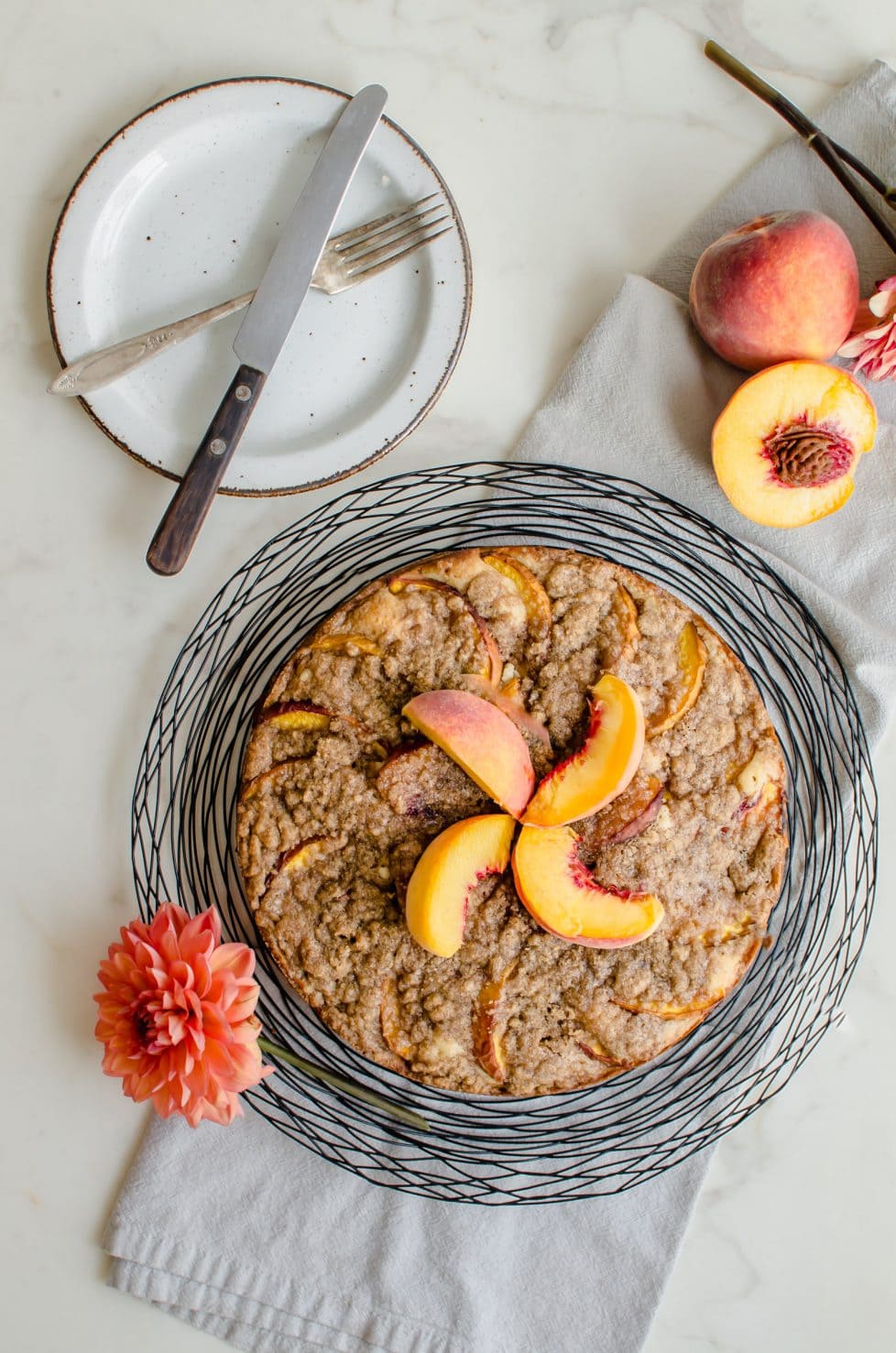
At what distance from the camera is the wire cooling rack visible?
64.9 inches

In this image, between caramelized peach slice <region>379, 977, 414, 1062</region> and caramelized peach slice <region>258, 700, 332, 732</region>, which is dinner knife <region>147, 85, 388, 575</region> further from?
caramelized peach slice <region>379, 977, 414, 1062</region>

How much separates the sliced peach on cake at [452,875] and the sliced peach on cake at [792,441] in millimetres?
676

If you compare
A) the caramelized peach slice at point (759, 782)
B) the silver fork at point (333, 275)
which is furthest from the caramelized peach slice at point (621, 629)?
the silver fork at point (333, 275)

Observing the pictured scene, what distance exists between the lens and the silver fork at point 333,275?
1650 millimetres

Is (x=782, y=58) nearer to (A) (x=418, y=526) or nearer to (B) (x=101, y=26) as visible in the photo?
(A) (x=418, y=526)

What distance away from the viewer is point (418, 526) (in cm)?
173

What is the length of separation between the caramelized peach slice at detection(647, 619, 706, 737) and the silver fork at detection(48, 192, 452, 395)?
32.0 inches

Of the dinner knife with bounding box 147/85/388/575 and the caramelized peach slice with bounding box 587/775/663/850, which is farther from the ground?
the dinner knife with bounding box 147/85/388/575

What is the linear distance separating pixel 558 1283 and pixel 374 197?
6.21 feet

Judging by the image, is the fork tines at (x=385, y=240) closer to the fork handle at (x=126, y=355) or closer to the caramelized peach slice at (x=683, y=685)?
the fork handle at (x=126, y=355)

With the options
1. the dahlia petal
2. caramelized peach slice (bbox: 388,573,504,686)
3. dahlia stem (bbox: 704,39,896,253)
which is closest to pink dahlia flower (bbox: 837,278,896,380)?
dahlia stem (bbox: 704,39,896,253)

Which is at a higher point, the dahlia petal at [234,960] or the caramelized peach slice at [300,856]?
the caramelized peach slice at [300,856]

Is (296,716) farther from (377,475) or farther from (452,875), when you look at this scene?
(377,475)

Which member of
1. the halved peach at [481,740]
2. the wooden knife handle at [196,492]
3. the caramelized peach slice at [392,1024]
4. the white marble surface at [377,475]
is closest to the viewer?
the halved peach at [481,740]
